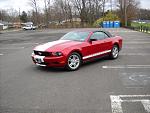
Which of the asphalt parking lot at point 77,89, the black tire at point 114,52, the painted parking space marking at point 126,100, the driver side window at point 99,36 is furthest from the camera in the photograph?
the black tire at point 114,52

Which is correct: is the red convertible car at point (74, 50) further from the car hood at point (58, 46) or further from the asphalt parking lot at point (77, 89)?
the asphalt parking lot at point (77, 89)

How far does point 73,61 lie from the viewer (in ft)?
28.9

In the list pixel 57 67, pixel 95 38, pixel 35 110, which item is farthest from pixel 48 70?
pixel 35 110

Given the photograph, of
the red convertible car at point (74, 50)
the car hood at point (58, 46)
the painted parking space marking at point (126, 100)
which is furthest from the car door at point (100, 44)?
the painted parking space marking at point (126, 100)

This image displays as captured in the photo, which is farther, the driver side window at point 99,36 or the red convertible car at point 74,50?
the driver side window at point 99,36

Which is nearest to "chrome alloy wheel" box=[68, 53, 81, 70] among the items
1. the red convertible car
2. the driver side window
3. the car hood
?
the red convertible car

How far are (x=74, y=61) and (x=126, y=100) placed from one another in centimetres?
366

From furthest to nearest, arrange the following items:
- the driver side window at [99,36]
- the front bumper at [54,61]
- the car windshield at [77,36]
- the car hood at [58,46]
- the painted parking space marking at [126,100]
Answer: the driver side window at [99,36], the car windshield at [77,36], the car hood at [58,46], the front bumper at [54,61], the painted parking space marking at [126,100]

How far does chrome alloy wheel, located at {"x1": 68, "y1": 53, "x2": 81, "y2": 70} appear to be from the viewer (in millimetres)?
8702

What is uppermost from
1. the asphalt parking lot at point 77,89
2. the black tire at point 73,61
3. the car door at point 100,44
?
the car door at point 100,44

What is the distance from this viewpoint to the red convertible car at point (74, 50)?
8.52m

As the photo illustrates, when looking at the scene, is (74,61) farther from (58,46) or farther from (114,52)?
(114,52)

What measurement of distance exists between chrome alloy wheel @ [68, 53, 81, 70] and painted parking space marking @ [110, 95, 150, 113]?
10.4 feet

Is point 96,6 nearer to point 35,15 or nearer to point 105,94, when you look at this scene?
point 35,15
